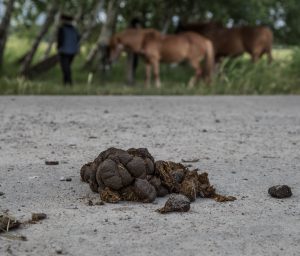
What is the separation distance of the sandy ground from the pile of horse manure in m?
0.11

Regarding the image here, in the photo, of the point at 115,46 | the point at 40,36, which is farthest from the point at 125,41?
the point at 40,36

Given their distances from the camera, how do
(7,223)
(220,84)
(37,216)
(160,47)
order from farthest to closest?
(160,47)
(220,84)
(37,216)
(7,223)

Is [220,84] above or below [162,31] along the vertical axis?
below

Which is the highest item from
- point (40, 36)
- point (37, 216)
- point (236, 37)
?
point (236, 37)

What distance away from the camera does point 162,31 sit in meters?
21.8

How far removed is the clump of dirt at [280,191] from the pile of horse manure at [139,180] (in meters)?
0.39

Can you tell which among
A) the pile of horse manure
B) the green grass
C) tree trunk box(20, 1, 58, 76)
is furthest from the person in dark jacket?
the pile of horse manure

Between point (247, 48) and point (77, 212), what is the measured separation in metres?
16.6

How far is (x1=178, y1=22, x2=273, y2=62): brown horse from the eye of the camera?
20.5m

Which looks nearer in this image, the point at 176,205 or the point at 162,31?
the point at 176,205

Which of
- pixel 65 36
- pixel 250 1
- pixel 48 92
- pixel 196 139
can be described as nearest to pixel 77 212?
pixel 196 139

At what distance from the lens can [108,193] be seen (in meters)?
5.43

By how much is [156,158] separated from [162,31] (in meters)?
14.9

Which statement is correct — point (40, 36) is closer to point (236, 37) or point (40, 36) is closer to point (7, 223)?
point (236, 37)
